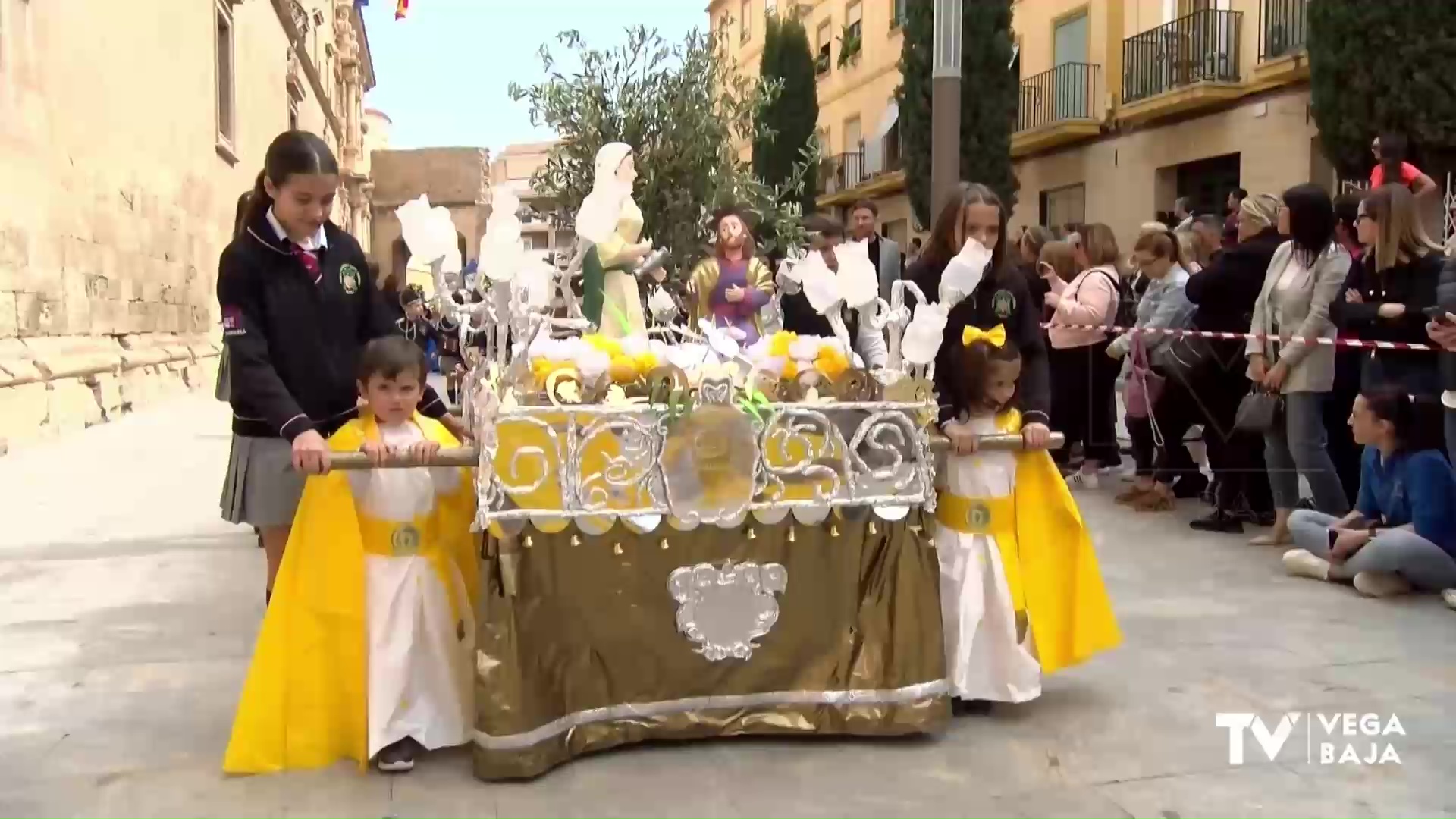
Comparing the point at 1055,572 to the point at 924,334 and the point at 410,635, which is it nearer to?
the point at 924,334

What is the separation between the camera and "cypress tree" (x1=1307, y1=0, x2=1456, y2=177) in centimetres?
1320

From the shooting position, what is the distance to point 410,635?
10.4 feet

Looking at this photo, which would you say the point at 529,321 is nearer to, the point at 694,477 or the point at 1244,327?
the point at 694,477

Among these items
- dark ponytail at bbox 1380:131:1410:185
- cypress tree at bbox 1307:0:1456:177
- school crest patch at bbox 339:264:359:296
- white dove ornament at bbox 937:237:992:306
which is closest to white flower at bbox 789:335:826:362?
white dove ornament at bbox 937:237:992:306

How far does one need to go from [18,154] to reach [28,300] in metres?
1.04

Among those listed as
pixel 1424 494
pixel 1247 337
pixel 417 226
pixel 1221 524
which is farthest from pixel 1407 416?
pixel 417 226

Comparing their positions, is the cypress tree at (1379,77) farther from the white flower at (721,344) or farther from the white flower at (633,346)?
the white flower at (633,346)

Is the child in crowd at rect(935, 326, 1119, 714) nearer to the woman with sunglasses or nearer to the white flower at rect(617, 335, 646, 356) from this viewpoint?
the white flower at rect(617, 335, 646, 356)

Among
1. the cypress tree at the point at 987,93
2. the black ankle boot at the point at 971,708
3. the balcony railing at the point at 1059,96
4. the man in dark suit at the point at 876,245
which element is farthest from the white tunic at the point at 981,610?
the balcony railing at the point at 1059,96

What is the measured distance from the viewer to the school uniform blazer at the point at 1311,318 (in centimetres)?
572

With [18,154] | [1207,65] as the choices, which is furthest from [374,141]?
[18,154]

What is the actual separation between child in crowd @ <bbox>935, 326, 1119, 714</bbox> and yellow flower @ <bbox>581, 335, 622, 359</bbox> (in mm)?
957

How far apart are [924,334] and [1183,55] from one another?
55.5 feet

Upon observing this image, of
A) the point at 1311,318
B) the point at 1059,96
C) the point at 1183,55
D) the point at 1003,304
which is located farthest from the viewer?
the point at 1059,96
